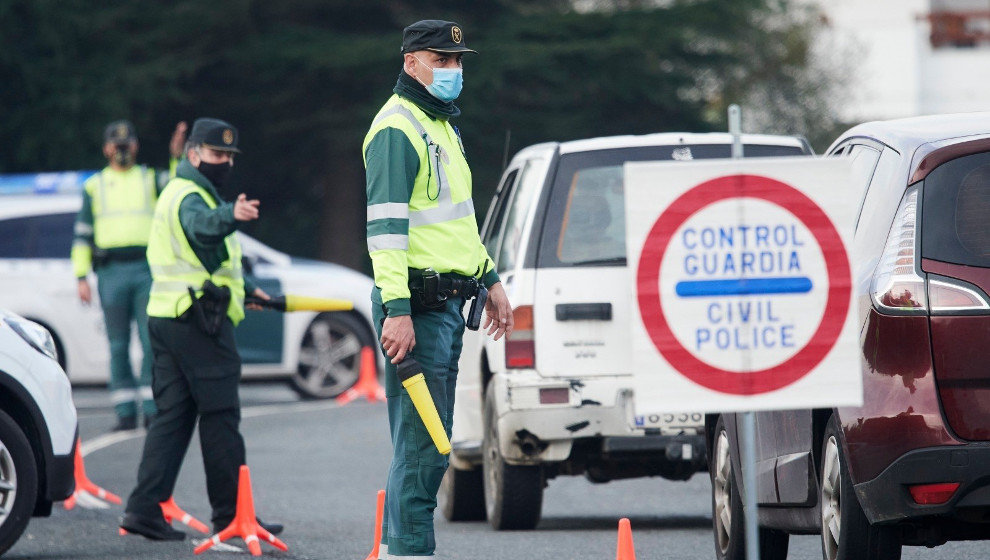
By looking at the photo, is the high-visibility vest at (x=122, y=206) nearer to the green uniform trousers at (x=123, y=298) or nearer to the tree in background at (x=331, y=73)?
the green uniform trousers at (x=123, y=298)

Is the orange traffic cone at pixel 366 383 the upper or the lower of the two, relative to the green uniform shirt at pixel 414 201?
lower

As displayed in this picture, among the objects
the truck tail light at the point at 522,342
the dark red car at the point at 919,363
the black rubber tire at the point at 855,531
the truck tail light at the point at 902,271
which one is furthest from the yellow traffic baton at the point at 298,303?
the truck tail light at the point at 902,271

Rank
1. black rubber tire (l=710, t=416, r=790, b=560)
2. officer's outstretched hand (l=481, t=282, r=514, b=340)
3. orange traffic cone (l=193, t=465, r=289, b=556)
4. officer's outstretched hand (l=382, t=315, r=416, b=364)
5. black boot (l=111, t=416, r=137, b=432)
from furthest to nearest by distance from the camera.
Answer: black boot (l=111, t=416, r=137, b=432), orange traffic cone (l=193, t=465, r=289, b=556), black rubber tire (l=710, t=416, r=790, b=560), officer's outstretched hand (l=481, t=282, r=514, b=340), officer's outstretched hand (l=382, t=315, r=416, b=364)

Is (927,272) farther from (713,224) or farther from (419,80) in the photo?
(419,80)

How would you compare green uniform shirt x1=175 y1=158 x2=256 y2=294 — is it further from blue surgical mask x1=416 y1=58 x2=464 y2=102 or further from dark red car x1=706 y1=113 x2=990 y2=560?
dark red car x1=706 y1=113 x2=990 y2=560

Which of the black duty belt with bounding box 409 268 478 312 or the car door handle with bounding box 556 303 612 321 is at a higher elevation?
the black duty belt with bounding box 409 268 478 312

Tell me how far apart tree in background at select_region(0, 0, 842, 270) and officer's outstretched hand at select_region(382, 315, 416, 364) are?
66.8ft

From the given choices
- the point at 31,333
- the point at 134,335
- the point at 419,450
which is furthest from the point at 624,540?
the point at 134,335

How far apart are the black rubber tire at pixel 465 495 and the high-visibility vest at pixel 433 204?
3463mm

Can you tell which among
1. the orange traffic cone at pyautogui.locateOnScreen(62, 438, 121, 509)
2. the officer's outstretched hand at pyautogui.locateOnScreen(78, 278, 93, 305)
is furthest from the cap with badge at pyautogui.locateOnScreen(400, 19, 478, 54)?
the officer's outstretched hand at pyautogui.locateOnScreen(78, 278, 93, 305)

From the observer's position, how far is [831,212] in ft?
15.2

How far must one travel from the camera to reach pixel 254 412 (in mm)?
16578

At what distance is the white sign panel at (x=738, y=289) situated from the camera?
15.0ft

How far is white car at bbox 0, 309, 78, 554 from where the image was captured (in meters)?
7.66
